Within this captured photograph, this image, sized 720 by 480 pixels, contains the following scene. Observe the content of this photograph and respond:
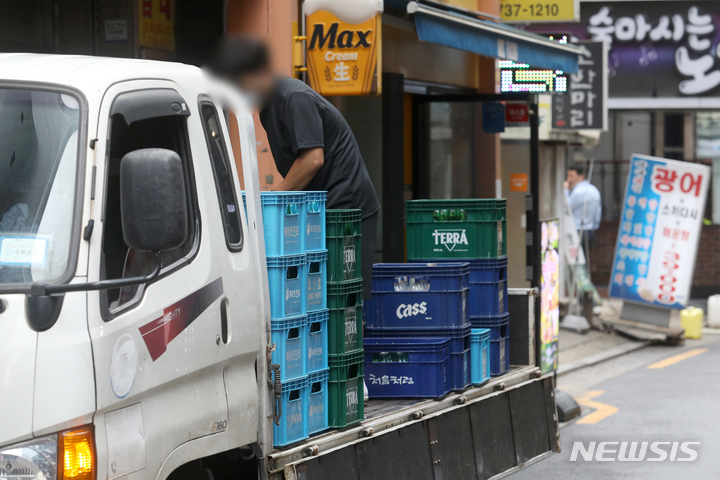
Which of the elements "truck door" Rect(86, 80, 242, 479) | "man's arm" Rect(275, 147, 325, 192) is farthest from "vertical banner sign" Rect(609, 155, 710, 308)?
"truck door" Rect(86, 80, 242, 479)

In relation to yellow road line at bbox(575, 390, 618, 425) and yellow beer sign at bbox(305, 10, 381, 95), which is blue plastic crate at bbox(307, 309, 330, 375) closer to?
yellow beer sign at bbox(305, 10, 381, 95)

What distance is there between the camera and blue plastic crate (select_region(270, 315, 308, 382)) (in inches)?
163

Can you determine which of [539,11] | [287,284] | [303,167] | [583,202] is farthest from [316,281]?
[583,202]

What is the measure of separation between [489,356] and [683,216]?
8.83m

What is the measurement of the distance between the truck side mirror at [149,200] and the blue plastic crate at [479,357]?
300 centimetres

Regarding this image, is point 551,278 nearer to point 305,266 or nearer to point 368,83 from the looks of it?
point 368,83

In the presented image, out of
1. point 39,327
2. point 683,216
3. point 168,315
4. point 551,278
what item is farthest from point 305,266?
point 683,216

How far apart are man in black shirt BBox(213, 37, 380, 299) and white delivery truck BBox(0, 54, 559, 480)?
0.74 feet

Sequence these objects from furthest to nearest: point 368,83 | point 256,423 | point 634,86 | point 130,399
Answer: point 634,86, point 368,83, point 256,423, point 130,399

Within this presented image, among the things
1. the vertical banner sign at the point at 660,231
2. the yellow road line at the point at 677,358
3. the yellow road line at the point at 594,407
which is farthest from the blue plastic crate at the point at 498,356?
the vertical banner sign at the point at 660,231

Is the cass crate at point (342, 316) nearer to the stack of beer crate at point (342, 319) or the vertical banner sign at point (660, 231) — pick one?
the stack of beer crate at point (342, 319)

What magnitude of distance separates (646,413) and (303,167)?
5.59 metres

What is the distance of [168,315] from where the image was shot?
11.1 ft

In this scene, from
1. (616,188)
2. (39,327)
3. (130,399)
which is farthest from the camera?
(616,188)
